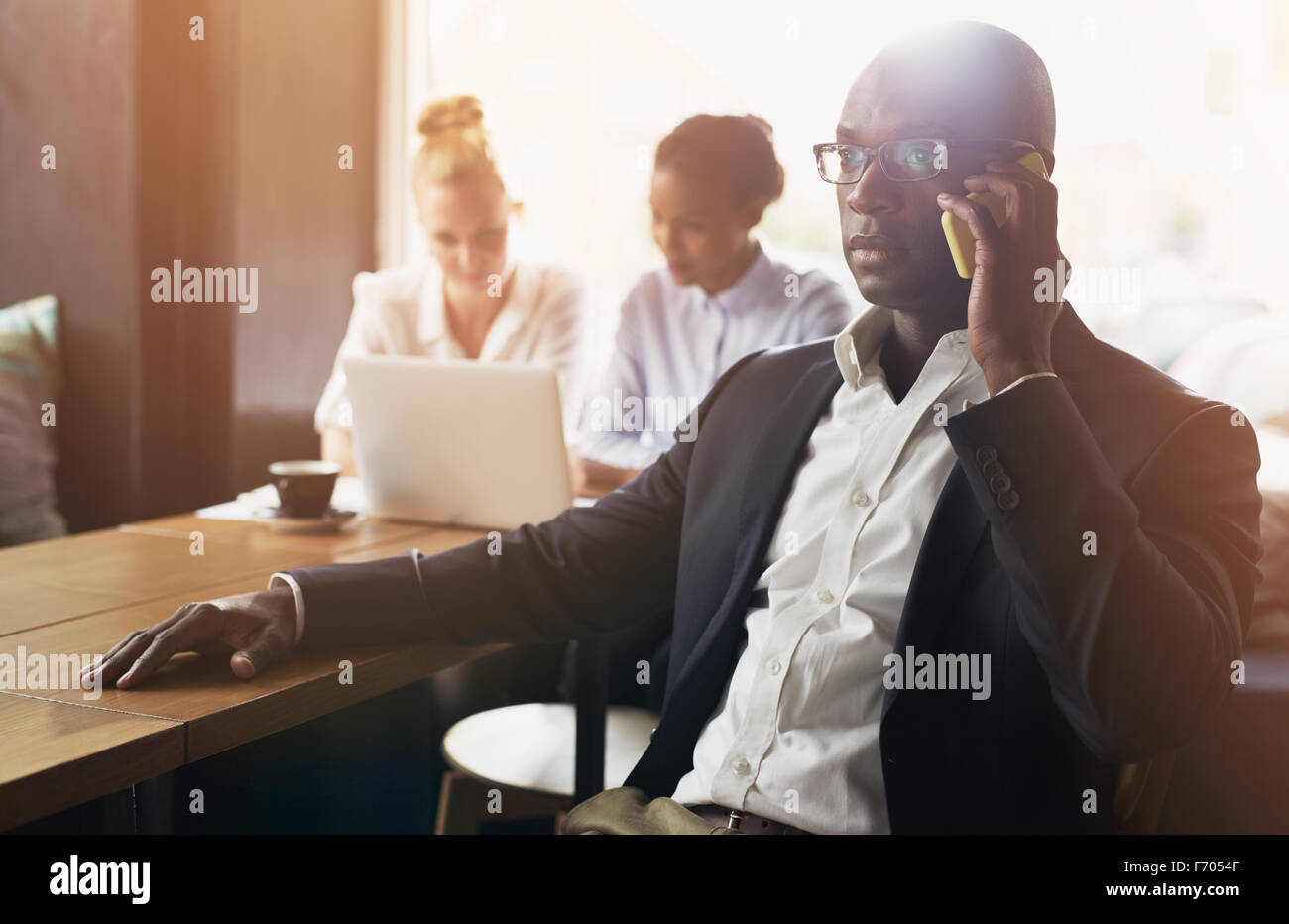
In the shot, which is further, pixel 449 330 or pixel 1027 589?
pixel 449 330

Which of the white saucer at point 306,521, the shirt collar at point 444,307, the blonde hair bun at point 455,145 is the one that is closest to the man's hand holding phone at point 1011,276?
the white saucer at point 306,521

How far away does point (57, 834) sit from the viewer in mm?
1104

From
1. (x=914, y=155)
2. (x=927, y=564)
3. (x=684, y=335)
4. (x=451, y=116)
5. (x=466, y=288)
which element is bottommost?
(x=927, y=564)

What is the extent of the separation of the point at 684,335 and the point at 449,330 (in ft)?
2.09

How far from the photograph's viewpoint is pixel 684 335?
312cm

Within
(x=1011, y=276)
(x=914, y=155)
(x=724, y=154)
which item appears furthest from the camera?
(x=724, y=154)

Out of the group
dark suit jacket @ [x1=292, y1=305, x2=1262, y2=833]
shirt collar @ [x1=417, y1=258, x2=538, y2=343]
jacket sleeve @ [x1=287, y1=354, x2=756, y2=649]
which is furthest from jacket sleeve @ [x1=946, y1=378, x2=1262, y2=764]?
shirt collar @ [x1=417, y1=258, x2=538, y2=343]

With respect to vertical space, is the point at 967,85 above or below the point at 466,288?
above

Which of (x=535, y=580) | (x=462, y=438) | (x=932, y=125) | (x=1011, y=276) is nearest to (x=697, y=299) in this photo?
(x=462, y=438)

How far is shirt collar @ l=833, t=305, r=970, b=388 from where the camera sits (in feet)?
4.48

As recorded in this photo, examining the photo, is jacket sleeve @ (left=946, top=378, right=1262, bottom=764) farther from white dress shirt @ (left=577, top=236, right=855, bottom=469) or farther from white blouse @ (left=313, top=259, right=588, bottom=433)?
white blouse @ (left=313, top=259, right=588, bottom=433)

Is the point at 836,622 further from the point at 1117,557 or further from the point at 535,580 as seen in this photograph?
the point at 535,580

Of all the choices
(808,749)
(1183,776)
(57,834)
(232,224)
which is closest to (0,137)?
(232,224)
